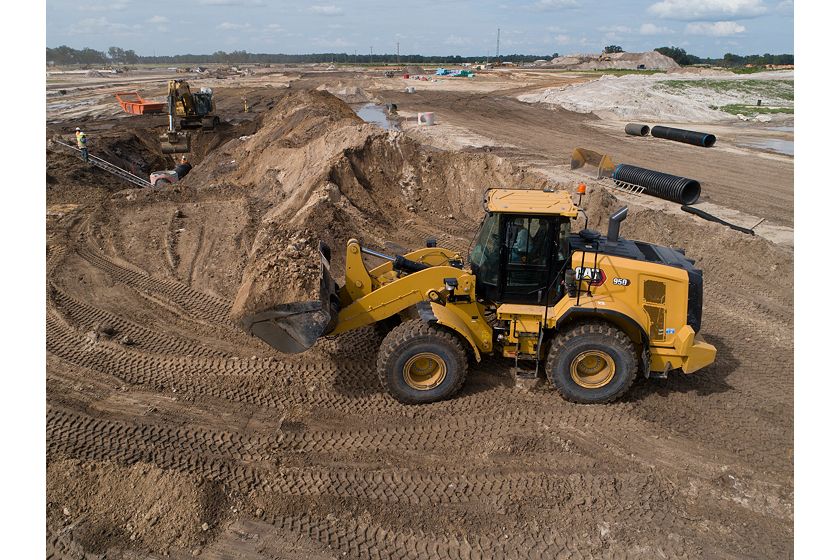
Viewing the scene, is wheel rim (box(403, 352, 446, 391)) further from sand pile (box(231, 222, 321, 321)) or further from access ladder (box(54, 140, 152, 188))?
access ladder (box(54, 140, 152, 188))

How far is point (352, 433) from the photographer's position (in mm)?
6086

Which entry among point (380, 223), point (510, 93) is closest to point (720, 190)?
point (380, 223)

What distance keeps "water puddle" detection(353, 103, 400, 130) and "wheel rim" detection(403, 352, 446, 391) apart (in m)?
19.4

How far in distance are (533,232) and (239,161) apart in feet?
46.2

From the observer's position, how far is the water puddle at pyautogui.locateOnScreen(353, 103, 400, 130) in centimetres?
2622

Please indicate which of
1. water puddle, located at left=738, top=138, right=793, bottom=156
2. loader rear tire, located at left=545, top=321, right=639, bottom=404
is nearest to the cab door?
loader rear tire, located at left=545, top=321, right=639, bottom=404

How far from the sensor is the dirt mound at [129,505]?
466 cm

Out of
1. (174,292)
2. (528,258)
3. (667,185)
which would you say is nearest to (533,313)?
(528,258)

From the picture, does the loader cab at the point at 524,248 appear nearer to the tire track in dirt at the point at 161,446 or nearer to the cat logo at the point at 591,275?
the cat logo at the point at 591,275

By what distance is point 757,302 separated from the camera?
953 cm

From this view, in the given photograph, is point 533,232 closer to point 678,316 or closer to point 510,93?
point 678,316

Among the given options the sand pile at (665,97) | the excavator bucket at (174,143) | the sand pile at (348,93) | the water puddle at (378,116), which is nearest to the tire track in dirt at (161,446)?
→ the excavator bucket at (174,143)

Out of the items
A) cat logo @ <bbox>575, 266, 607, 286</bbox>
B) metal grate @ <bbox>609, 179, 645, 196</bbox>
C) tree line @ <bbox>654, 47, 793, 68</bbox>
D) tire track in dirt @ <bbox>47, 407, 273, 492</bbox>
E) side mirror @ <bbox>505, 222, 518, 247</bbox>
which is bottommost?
tire track in dirt @ <bbox>47, 407, 273, 492</bbox>
